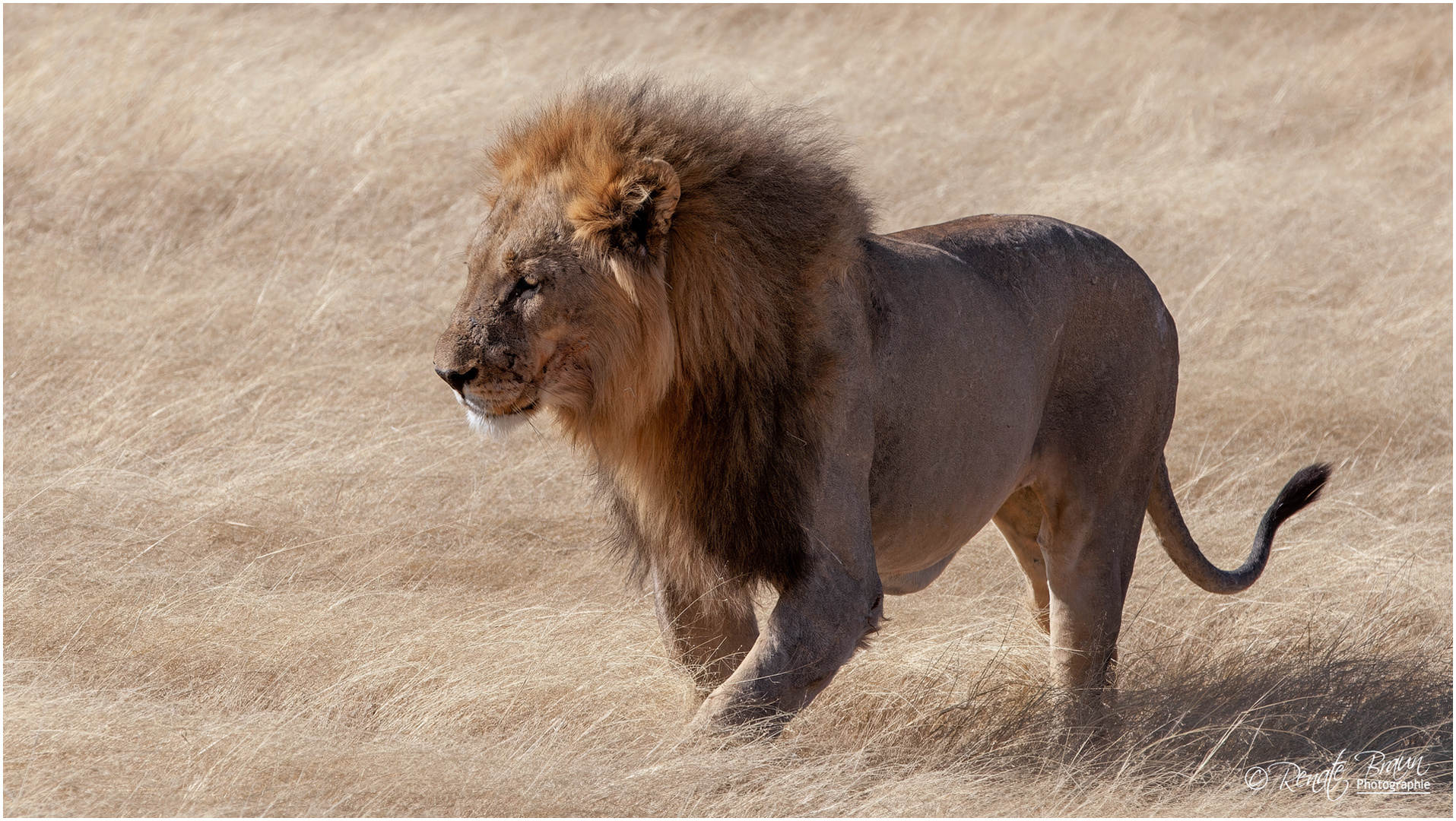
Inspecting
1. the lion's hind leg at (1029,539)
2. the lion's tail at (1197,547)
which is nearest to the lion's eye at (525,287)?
the lion's hind leg at (1029,539)

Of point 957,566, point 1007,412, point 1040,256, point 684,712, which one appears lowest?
point 957,566

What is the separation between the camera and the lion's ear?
3.47m

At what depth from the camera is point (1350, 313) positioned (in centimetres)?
877

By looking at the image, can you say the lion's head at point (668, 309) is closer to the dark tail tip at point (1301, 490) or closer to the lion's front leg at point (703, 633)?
the lion's front leg at point (703, 633)

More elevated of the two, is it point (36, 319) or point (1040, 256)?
point (1040, 256)

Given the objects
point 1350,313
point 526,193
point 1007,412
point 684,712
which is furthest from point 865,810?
point 1350,313

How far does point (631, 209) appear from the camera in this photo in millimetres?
3469

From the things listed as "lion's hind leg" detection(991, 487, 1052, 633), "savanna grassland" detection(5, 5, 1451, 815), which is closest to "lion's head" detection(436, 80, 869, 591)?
"savanna grassland" detection(5, 5, 1451, 815)

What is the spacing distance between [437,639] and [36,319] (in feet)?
13.1

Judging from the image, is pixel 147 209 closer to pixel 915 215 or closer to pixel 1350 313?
pixel 915 215

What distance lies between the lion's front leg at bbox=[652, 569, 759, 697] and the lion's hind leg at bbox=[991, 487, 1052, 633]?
3.89 feet

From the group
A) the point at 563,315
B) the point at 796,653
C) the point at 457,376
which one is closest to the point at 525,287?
the point at 563,315

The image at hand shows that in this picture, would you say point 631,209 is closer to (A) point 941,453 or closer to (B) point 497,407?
(B) point 497,407

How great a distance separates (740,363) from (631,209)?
18.2 inches
